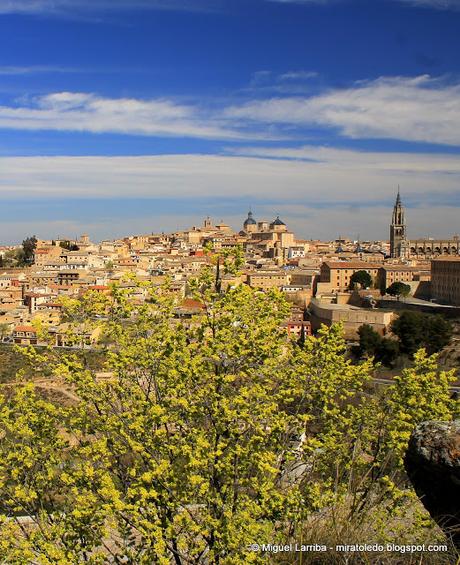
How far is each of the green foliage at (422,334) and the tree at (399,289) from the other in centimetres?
1364

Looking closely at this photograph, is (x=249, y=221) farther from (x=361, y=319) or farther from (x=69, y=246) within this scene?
(x=361, y=319)

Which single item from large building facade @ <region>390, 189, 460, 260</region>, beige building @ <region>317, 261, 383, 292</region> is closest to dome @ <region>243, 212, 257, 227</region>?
large building facade @ <region>390, 189, 460, 260</region>

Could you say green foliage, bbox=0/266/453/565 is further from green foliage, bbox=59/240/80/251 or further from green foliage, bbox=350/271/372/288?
green foliage, bbox=59/240/80/251

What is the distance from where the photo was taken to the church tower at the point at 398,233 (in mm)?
77562

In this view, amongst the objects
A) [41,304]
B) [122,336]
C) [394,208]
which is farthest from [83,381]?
[394,208]

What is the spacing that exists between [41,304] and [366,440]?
42.2 meters

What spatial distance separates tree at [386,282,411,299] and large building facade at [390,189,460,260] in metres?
28.7

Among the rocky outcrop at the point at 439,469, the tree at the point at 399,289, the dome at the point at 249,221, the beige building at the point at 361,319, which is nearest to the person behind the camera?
the rocky outcrop at the point at 439,469

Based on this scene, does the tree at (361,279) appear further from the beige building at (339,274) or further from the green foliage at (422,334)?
the green foliage at (422,334)

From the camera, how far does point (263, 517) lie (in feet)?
14.4

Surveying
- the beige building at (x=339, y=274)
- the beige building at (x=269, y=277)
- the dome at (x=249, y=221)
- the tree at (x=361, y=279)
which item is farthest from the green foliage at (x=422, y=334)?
the dome at (x=249, y=221)

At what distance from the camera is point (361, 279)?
5141 cm

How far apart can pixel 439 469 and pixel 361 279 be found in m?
48.5

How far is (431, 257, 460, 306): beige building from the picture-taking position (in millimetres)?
43009
